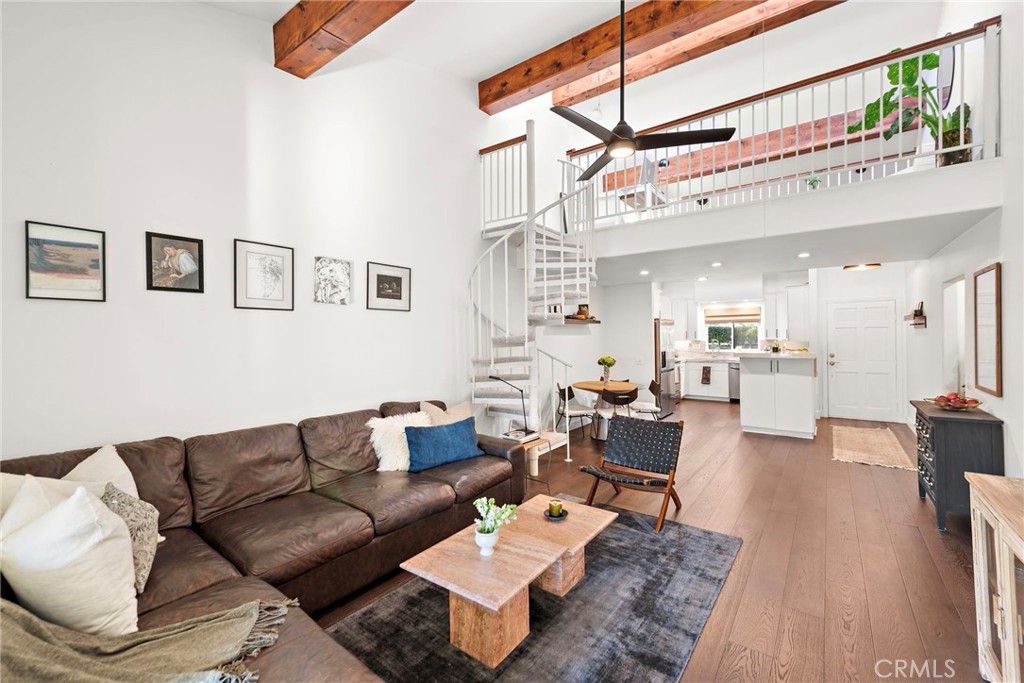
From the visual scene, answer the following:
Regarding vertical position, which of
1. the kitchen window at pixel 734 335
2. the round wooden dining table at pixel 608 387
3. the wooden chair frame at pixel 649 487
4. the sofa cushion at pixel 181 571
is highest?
the kitchen window at pixel 734 335

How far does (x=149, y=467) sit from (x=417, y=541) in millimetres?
1511

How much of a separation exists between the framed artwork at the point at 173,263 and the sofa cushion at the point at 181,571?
144cm

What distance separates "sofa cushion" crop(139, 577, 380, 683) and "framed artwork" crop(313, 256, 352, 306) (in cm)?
211

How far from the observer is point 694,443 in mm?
5500

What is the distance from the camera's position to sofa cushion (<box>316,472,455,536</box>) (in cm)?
249

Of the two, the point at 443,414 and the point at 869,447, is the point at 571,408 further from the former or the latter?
the point at 869,447

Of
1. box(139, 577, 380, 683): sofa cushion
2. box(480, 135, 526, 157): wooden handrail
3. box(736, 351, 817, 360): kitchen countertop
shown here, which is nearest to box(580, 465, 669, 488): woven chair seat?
box(139, 577, 380, 683): sofa cushion

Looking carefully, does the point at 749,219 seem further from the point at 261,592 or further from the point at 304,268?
the point at 261,592

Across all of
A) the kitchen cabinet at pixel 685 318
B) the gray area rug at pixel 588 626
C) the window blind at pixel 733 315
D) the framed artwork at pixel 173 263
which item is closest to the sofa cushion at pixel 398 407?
the gray area rug at pixel 588 626

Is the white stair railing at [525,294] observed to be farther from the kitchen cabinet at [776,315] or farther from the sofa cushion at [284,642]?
the kitchen cabinet at [776,315]

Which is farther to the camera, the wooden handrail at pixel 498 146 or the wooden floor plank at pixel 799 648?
the wooden handrail at pixel 498 146

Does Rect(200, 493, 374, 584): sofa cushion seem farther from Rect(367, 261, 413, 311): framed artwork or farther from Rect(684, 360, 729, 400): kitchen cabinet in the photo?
Rect(684, 360, 729, 400): kitchen cabinet

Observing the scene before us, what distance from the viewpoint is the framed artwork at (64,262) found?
2.16 m

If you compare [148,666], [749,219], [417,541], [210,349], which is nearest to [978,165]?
[749,219]
